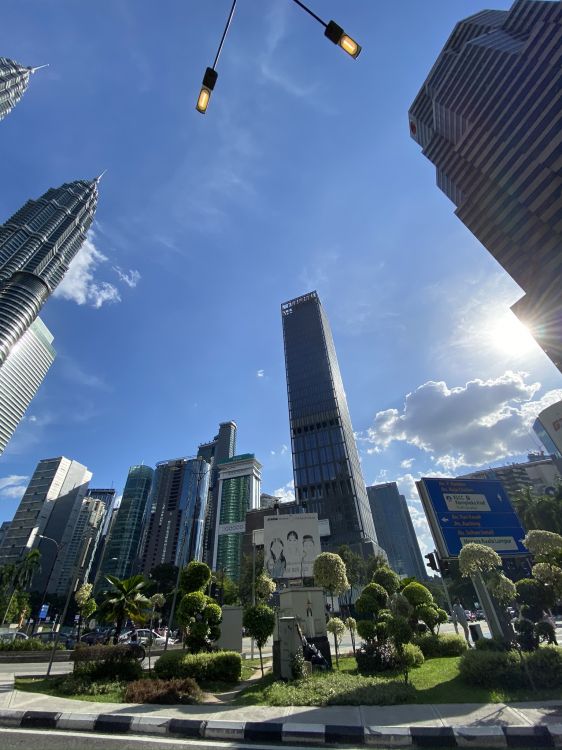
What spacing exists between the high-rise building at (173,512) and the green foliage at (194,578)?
141 m

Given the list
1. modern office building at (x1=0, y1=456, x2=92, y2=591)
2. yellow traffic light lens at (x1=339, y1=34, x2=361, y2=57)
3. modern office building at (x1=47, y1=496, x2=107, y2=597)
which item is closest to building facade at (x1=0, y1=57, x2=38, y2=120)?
modern office building at (x1=0, y1=456, x2=92, y2=591)

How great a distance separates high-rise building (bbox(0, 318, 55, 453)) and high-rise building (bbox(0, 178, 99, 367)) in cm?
1566

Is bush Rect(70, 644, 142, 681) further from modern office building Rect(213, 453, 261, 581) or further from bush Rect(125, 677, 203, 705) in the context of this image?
modern office building Rect(213, 453, 261, 581)

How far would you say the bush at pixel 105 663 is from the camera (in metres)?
12.7

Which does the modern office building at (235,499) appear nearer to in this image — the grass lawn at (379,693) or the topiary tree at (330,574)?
the topiary tree at (330,574)

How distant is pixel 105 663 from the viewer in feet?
43.2

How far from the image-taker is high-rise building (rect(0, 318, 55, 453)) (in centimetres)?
11644

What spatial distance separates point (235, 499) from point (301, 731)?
164573 mm

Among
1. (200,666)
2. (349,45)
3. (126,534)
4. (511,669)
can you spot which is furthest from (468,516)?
(126,534)

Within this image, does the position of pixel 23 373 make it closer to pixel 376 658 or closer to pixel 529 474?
pixel 376 658

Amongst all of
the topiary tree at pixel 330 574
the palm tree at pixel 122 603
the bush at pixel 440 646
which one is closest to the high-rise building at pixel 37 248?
the palm tree at pixel 122 603

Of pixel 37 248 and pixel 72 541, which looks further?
pixel 72 541

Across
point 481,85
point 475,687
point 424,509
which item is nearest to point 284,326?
point 481,85

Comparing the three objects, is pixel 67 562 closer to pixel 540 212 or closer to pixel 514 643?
pixel 514 643
